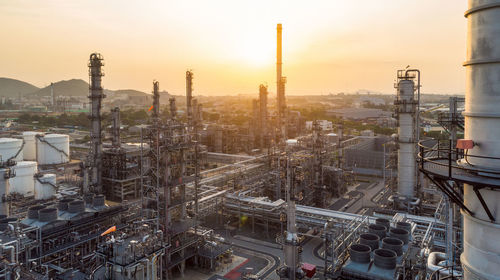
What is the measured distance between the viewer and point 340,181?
135ft

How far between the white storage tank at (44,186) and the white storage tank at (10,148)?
8.16m

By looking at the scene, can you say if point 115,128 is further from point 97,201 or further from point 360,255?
point 360,255

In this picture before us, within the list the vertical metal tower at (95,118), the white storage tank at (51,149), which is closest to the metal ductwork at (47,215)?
the vertical metal tower at (95,118)

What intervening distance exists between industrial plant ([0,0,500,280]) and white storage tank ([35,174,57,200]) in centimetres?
11

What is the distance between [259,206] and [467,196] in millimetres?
22855

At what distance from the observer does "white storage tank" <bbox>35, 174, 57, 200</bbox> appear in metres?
38.7

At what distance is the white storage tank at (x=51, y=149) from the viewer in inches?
2015

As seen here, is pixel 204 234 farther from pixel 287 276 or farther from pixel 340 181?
pixel 340 181

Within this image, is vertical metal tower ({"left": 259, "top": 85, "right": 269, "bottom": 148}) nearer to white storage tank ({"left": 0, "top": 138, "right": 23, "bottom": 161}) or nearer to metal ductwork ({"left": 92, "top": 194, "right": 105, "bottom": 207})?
white storage tank ({"left": 0, "top": 138, "right": 23, "bottom": 161})

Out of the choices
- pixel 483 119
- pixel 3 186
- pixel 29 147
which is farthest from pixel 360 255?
pixel 29 147

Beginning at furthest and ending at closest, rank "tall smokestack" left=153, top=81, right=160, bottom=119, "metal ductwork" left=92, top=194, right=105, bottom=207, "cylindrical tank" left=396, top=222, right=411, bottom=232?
"tall smokestack" left=153, top=81, right=160, bottom=119
"metal ductwork" left=92, top=194, right=105, bottom=207
"cylindrical tank" left=396, top=222, right=411, bottom=232

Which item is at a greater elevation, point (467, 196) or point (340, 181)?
point (467, 196)

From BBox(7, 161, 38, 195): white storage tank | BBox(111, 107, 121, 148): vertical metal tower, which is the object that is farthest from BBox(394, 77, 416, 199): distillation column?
BBox(7, 161, 38, 195): white storage tank

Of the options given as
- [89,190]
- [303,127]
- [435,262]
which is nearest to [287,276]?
[435,262]
